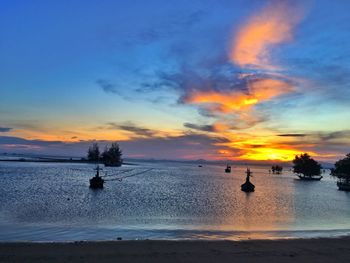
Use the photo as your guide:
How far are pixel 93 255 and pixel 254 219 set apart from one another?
26.4 m

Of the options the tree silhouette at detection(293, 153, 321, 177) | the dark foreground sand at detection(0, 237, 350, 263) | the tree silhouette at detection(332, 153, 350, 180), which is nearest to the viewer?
the dark foreground sand at detection(0, 237, 350, 263)

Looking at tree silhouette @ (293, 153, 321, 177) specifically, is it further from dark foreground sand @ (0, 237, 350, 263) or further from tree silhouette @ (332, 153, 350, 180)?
dark foreground sand @ (0, 237, 350, 263)

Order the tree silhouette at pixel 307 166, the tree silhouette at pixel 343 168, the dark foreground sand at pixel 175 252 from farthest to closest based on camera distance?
the tree silhouette at pixel 307 166
the tree silhouette at pixel 343 168
the dark foreground sand at pixel 175 252

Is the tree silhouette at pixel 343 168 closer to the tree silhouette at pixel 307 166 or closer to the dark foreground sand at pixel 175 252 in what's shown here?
the tree silhouette at pixel 307 166

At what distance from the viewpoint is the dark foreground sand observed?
17.0m

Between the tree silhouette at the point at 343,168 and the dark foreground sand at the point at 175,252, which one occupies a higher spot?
the tree silhouette at the point at 343,168

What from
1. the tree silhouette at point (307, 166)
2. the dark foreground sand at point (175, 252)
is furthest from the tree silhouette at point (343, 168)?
the dark foreground sand at point (175, 252)

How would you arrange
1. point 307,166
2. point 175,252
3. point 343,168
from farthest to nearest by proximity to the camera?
point 307,166 < point 343,168 < point 175,252

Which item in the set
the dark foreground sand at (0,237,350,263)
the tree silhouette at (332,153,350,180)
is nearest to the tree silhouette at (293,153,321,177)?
the tree silhouette at (332,153,350,180)

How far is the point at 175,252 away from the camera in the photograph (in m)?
18.8

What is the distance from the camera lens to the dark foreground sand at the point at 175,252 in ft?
55.7

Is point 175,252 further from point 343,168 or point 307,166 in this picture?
point 307,166

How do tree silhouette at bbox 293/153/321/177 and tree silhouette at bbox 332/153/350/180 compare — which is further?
tree silhouette at bbox 293/153/321/177

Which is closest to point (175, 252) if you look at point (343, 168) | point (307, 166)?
point (343, 168)
